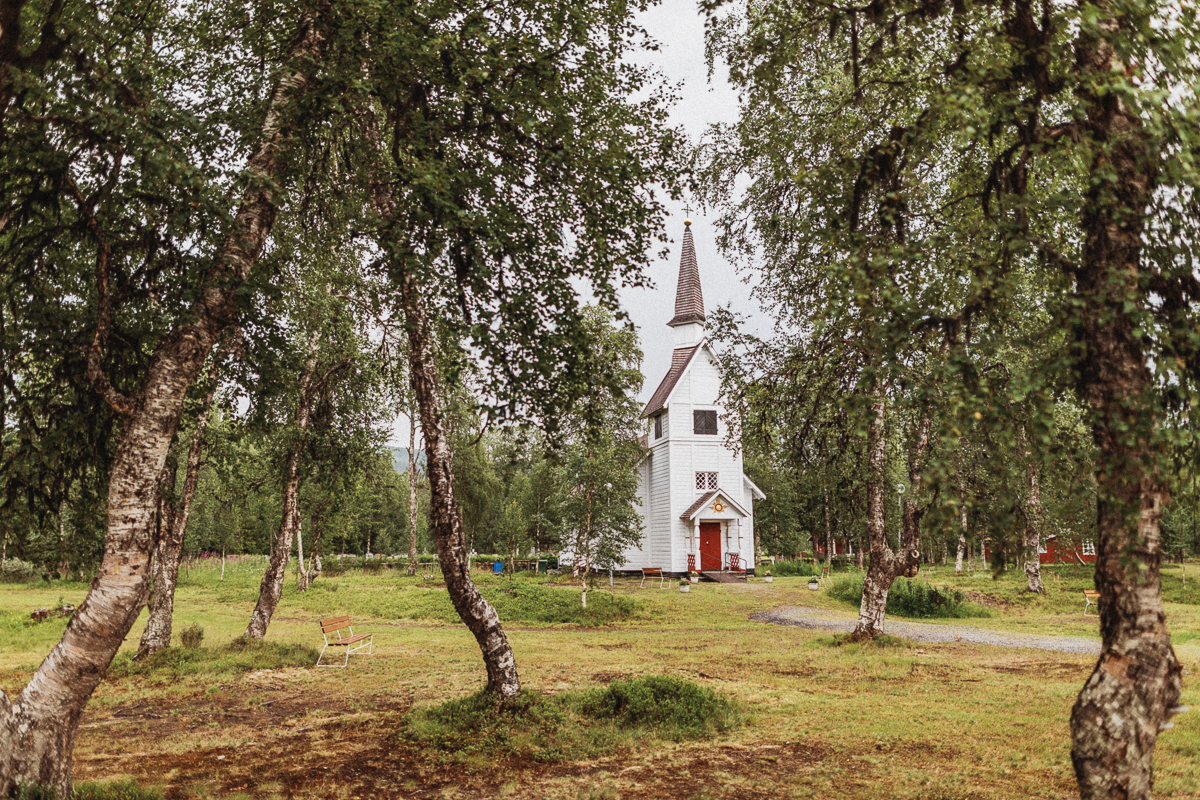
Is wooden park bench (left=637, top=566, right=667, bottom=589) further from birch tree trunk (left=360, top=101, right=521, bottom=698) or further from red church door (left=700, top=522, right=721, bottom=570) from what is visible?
birch tree trunk (left=360, top=101, right=521, bottom=698)

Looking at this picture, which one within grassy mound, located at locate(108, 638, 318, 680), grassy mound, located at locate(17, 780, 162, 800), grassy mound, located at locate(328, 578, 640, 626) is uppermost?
grassy mound, located at locate(17, 780, 162, 800)

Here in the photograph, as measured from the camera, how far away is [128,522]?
242 inches

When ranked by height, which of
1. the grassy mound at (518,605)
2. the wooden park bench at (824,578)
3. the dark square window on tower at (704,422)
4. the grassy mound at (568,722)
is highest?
the dark square window on tower at (704,422)

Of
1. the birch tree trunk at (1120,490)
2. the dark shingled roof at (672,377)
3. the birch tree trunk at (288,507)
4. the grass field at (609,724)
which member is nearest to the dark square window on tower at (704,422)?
the dark shingled roof at (672,377)

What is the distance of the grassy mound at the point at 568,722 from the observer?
8125 mm

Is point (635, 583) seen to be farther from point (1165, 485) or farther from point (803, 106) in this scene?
point (1165, 485)

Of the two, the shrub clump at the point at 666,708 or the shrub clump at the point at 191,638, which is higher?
the shrub clump at the point at 666,708

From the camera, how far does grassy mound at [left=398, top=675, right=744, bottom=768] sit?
8.12 metres

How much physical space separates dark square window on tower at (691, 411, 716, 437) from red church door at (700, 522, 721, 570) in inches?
180

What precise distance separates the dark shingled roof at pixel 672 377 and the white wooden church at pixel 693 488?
0.24 ft

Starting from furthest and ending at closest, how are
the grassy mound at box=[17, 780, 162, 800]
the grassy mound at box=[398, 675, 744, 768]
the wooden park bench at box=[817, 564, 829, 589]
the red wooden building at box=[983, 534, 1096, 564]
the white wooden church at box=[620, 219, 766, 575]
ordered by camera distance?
1. the white wooden church at box=[620, 219, 766, 575]
2. the wooden park bench at box=[817, 564, 829, 589]
3. the red wooden building at box=[983, 534, 1096, 564]
4. the grassy mound at box=[398, 675, 744, 768]
5. the grassy mound at box=[17, 780, 162, 800]

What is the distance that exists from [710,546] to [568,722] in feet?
92.7

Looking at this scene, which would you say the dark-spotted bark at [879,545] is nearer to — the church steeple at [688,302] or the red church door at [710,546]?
the red church door at [710,546]

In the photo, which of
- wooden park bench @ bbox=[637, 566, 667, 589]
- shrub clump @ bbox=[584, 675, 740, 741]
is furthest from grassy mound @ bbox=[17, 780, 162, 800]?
wooden park bench @ bbox=[637, 566, 667, 589]
